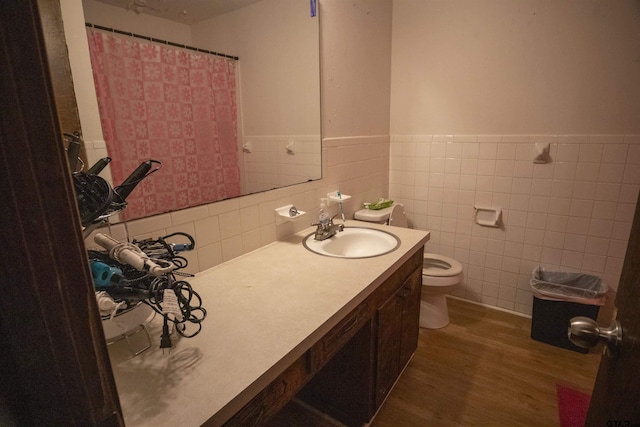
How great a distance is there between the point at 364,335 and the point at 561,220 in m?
1.63

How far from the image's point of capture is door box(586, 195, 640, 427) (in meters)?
0.49

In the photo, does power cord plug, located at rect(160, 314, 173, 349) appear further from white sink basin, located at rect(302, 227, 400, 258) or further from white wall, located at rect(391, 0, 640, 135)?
white wall, located at rect(391, 0, 640, 135)

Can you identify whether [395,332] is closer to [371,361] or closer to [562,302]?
[371,361]

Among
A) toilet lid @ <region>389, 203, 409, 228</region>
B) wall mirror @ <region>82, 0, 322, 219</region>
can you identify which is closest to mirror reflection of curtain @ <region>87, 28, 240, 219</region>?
wall mirror @ <region>82, 0, 322, 219</region>

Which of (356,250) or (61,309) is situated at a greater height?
(61,309)

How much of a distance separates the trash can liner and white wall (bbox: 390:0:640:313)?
0.20ft

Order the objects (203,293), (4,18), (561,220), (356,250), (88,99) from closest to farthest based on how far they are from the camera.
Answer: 1. (4,18)
2. (88,99)
3. (203,293)
4. (356,250)
5. (561,220)

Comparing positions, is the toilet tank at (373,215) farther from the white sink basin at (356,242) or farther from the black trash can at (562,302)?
the black trash can at (562,302)

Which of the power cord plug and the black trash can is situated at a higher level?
the power cord plug

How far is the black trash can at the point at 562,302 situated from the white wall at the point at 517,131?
0.28ft

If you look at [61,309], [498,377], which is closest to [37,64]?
[61,309]

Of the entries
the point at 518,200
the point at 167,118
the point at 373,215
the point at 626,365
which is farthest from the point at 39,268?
the point at 518,200

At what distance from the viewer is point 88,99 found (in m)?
0.96

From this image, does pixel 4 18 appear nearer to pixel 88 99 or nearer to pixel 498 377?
pixel 88 99
